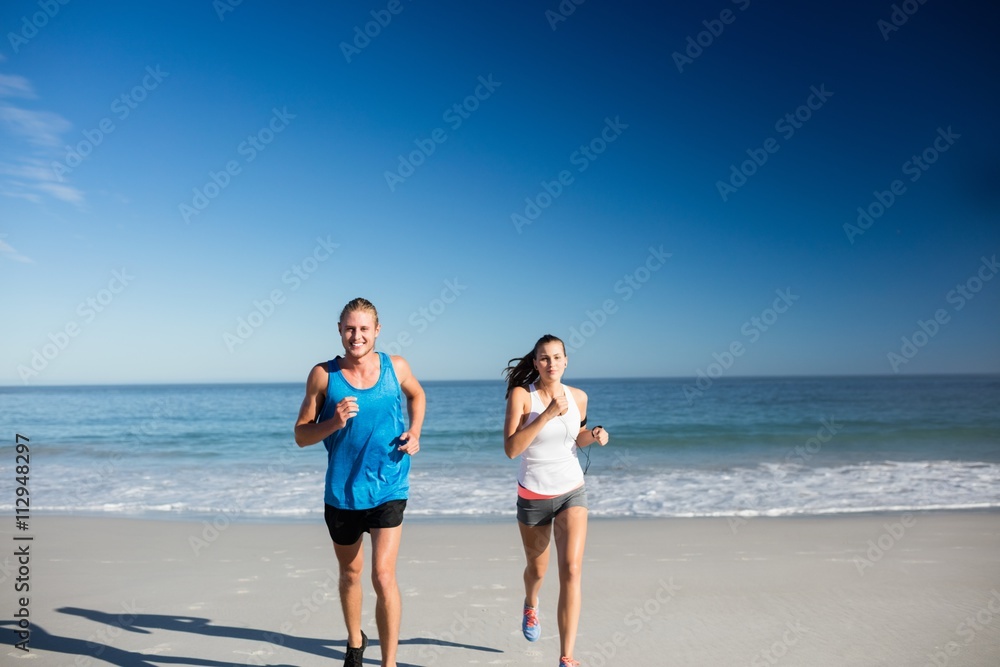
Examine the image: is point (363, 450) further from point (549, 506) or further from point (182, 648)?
point (182, 648)

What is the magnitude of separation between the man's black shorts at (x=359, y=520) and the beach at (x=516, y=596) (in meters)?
1.18

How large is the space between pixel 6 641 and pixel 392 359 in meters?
3.52

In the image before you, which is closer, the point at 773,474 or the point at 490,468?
the point at 773,474

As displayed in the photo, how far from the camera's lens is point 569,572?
12.0 feet

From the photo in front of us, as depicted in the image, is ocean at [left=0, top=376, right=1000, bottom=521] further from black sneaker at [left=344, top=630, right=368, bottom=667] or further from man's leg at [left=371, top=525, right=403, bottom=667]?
man's leg at [left=371, top=525, right=403, bottom=667]

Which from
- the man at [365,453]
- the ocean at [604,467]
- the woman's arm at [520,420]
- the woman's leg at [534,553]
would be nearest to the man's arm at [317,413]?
the man at [365,453]

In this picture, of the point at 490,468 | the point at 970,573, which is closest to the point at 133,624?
the point at 970,573

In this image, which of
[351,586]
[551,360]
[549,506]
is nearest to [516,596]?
[549,506]

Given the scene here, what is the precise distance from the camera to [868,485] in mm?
11617

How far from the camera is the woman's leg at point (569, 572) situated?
366cm

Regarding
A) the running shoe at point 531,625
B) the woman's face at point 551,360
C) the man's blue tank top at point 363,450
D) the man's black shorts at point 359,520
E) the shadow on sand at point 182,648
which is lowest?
the shadow on sand at point 182,648

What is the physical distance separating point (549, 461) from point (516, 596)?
80.3 inches

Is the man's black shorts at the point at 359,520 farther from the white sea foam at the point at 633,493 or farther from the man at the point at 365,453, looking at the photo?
the white sea foam at the point at 633,493

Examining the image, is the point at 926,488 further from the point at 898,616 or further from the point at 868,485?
the point at 898,616
